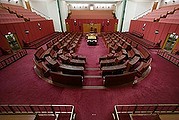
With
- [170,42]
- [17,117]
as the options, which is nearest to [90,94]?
[17,117]

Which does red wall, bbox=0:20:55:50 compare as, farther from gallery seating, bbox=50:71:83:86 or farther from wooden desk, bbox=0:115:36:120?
wooden desk, bbox=0:115:36:120

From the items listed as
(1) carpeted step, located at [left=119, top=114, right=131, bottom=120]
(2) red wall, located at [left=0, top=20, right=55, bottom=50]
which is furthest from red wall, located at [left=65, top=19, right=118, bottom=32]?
(1) carpeted step, located at [left=119, top=114, right=131, bottom=120]

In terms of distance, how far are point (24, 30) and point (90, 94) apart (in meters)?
11.1

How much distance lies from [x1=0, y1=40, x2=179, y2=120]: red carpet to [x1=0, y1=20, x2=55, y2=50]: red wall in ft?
15.6

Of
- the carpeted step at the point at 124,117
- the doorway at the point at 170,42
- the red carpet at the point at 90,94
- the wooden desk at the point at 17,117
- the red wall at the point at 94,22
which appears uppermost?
the red wall at the point at 94,22

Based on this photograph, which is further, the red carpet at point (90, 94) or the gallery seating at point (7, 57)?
the gallery seating at point (7, 57)

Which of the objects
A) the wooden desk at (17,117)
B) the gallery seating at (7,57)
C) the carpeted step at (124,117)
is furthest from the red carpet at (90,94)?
the gallery seating at (7,57)

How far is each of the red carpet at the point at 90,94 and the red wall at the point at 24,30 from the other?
4.75m

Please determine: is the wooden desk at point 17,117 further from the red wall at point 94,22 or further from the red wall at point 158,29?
the red wall at point 94,22

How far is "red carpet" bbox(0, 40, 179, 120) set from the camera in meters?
4.08

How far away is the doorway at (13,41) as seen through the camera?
9727mm

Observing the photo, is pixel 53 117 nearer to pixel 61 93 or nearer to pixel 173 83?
pixel 61 93

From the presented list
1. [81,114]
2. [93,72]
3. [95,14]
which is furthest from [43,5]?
[81,114]

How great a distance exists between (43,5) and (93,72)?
61.3ft
